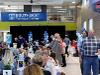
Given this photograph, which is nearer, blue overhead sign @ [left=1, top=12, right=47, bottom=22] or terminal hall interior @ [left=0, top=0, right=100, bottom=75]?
terminal hall interior @ [left=0, top=0, right=100, bottom=75]

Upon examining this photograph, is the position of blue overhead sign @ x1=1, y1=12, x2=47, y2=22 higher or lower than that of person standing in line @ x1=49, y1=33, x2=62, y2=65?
higher

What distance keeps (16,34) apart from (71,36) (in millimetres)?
13692

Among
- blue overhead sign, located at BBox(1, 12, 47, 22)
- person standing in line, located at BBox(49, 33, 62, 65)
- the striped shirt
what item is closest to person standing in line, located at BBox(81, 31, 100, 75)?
the striped shirt

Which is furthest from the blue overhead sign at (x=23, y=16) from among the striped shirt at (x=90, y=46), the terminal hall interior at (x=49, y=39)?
the striped shirt at (x=90, y=46)

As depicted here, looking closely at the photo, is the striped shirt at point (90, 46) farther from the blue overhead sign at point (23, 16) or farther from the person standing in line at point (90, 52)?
the blue overhead sign at point (23, 16)

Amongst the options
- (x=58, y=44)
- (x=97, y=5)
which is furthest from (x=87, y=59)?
(x=97, y=5)

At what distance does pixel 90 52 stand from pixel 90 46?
169 mm

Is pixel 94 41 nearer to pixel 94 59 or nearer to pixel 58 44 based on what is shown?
pixel 94 59

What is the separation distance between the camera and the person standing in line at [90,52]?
33.3 ft

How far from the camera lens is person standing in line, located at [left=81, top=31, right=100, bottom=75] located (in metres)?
10.2

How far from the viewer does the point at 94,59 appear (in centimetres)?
1018

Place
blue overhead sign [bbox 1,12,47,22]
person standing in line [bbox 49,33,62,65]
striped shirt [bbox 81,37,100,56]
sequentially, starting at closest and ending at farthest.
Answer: striped shirt [bbox 81,37,100,56], person standing in line [bbox 49,33,62,65], blue overhead sign [bbox 1,12,47,22]

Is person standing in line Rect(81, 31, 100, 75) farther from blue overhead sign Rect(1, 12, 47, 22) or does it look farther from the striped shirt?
blue overhead sign Rect(1, 12, 47, 22)

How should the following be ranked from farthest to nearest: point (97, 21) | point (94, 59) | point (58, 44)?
point (97, 21) → point (58, 44) → point (94, 59)
